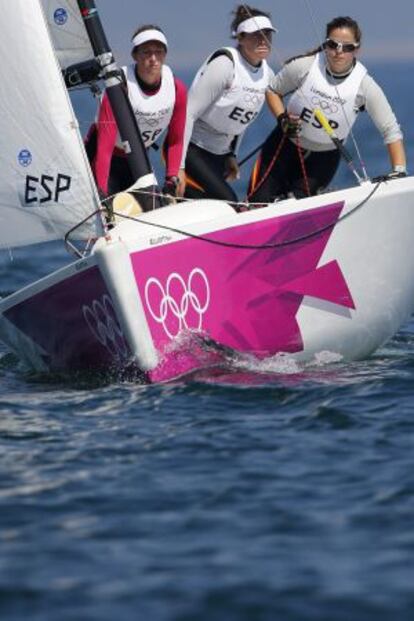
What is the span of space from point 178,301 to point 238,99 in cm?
141

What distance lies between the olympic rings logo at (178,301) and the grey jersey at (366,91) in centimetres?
156

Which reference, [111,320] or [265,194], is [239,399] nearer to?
[111,320]

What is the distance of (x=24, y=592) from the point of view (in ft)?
13.6

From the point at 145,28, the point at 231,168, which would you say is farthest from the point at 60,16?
the point at 231,168

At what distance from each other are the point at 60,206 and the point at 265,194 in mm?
1489

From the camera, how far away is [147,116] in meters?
7.43

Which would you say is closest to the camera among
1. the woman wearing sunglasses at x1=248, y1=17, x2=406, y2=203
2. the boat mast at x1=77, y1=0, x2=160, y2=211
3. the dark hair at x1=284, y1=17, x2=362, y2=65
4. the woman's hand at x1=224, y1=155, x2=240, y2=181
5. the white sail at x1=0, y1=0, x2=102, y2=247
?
the white sail at x1=0, y1=0, x2=102, y2=247

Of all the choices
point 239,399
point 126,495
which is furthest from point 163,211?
point 126,495

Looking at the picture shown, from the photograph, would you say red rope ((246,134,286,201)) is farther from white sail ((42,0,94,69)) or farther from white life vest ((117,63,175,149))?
white sail ((42,0,94,69))

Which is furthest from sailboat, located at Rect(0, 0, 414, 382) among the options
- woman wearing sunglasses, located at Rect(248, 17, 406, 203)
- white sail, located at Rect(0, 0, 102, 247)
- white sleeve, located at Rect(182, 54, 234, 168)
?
woman wearing sunglasses, located at Rect(248, 17, 406, 203)

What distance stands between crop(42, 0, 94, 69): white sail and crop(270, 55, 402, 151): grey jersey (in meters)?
1.02

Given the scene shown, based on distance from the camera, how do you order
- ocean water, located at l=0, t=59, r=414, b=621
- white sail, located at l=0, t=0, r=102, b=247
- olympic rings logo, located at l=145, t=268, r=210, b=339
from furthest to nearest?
white sail, located at l=0, t=0, r=102, b=247, olympic rings logo, located at l=145, t=268, r=210, b=339, ocean water, located at l=0, t=59, r=414, b=621

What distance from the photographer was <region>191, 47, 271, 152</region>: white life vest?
24.6 feet

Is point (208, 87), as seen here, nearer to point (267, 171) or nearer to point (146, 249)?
point (267, 171)
